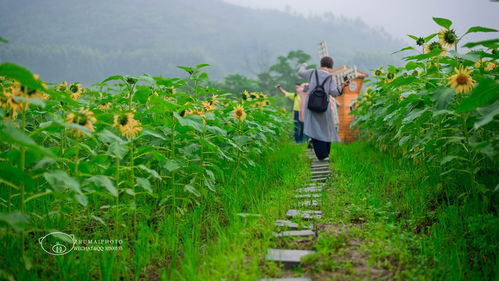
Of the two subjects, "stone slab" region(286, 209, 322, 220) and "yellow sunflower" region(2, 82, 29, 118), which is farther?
"stone slab" region(286, 209, 322, 220)

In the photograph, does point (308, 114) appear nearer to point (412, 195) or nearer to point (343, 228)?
point (412, 195)

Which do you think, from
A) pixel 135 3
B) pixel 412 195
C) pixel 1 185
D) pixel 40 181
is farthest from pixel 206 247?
pixel 135 3

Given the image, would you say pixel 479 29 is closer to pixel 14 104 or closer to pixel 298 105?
pixel 14 104

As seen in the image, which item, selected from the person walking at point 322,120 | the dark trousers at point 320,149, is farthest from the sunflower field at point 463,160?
the dark trousers at point 320,149

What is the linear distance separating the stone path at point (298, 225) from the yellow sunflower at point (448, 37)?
65.3 inches

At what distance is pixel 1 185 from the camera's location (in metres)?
3.74

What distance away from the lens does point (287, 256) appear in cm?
219

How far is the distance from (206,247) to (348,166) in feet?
9.02

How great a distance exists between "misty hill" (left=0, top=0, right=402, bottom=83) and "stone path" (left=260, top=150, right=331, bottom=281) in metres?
86.1

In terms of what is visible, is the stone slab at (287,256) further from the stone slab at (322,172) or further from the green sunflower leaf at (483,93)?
the stone slab at (322,172)

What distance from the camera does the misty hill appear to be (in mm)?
97812

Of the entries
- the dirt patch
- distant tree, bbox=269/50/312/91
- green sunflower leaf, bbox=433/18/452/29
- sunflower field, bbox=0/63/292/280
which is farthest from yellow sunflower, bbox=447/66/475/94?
distant tree, bbox=269/50/312/91

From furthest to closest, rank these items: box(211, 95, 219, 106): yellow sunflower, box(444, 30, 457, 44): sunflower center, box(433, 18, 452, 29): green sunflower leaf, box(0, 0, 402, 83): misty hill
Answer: box(0, 0, 402, 83): misty hill → box(211, 95, 219, 106): yellow sunflower → box(444, 30, 457, 44): sunflower center → box(433, 18, 452, 29): green sunflower leaf

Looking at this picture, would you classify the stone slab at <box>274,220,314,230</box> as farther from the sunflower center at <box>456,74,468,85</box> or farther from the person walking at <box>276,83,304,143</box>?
the person walking at <box>276,83,304,143</box>
